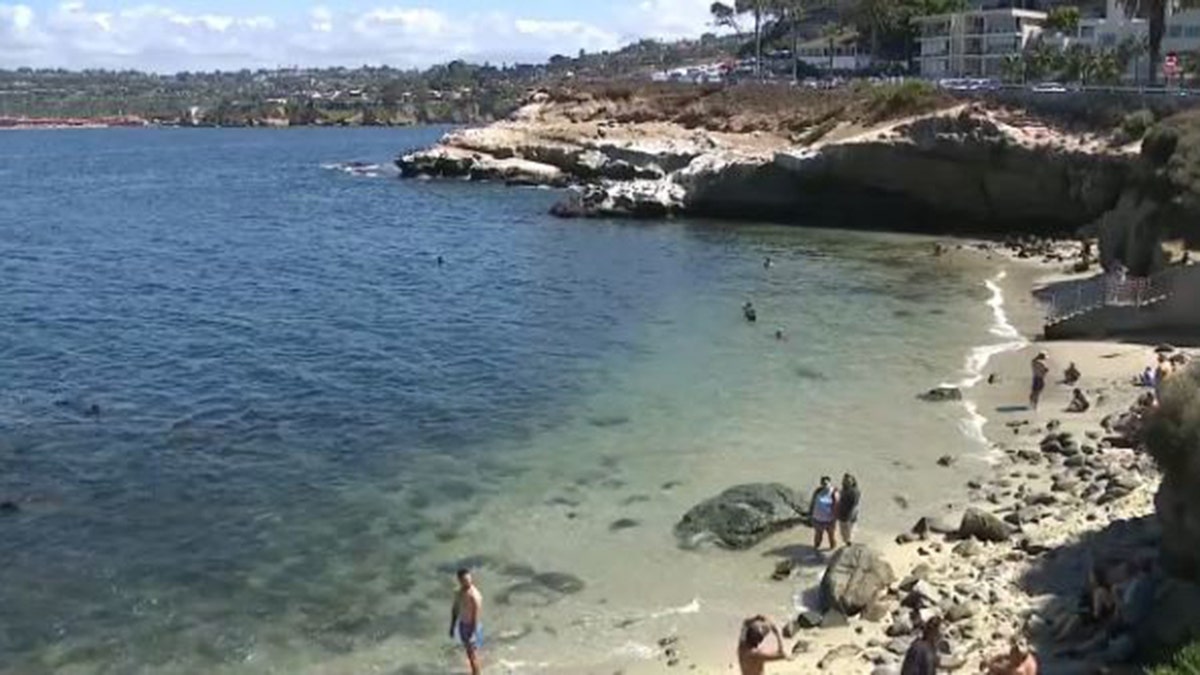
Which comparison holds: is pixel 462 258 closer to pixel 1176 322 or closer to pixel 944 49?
pixel 1176 322

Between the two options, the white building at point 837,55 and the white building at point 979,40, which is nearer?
the white building at point 979,40

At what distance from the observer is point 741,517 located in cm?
2411

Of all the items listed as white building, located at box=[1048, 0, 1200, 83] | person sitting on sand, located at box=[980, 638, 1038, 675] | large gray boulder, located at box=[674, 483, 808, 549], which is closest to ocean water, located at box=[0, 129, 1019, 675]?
large gray boulder, located at box=[674, 483, 808, 549]

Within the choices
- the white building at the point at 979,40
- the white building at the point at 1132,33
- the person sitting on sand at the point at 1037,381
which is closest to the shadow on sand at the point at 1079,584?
the person sitting on sand at the point at 1037,381

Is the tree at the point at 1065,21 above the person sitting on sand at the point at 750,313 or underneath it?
above

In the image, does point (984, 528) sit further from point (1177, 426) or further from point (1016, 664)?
point (1016, 664)

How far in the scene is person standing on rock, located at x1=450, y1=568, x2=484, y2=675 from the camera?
18516 millimetres

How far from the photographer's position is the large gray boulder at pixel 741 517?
23.7m

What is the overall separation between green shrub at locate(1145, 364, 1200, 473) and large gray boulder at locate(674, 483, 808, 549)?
7.50 meters

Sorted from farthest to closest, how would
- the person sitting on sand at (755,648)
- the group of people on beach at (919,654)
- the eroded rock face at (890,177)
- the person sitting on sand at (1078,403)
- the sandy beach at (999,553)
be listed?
1. the eroded rock face at (890,177)
2. the person sitting on sand at (1078,403)
3. the sandy beach at (999,553)
4. the person sitting on sand at (755,648)
5. the group of people on beach at (919,654)

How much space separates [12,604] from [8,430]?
1190 centimetres

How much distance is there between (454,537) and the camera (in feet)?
79.6

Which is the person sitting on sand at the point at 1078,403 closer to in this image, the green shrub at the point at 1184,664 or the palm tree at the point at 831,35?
the green shrub at the point at 1184,664

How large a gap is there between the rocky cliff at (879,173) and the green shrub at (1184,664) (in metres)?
45.2
